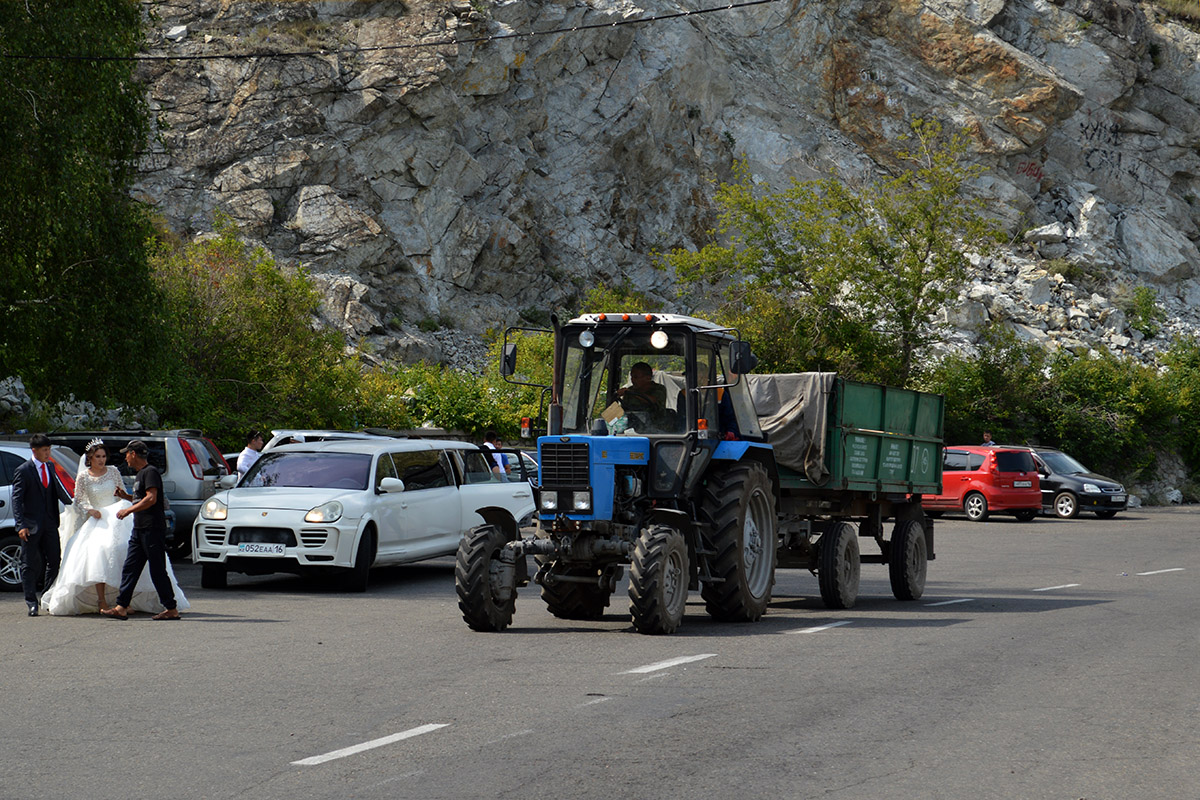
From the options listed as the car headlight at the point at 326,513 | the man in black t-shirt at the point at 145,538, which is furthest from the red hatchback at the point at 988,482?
the man in black t-shirt at the point at 145,538

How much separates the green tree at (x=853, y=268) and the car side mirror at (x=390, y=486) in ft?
84.3

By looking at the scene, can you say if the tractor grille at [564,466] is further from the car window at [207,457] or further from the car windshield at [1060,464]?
the car windshield at [1060,464]

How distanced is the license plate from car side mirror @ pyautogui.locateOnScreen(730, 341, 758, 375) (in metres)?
6.08

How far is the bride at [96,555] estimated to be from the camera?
12953mm

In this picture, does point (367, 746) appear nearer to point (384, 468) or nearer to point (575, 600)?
point (575, 600)

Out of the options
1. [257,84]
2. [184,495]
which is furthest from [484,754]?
[257,84]

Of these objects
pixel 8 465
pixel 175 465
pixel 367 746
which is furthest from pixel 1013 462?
pixel 367 746

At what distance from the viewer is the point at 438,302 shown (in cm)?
4925

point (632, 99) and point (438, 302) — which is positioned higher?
point (632, 99)

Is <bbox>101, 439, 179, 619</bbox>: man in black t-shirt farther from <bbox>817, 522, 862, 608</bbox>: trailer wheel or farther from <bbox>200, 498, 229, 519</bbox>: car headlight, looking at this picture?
<bbox>817, 522, 862, 608</bbox>: trailer wheel

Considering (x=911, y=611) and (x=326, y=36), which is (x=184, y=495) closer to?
(x=911, y=611)

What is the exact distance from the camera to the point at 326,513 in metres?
15.2

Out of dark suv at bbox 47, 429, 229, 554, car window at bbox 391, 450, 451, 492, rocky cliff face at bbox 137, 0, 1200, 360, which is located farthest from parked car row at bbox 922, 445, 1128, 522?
rocky cliff face at bbox 137, 0, 1200, 360

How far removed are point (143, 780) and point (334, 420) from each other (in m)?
25.0
